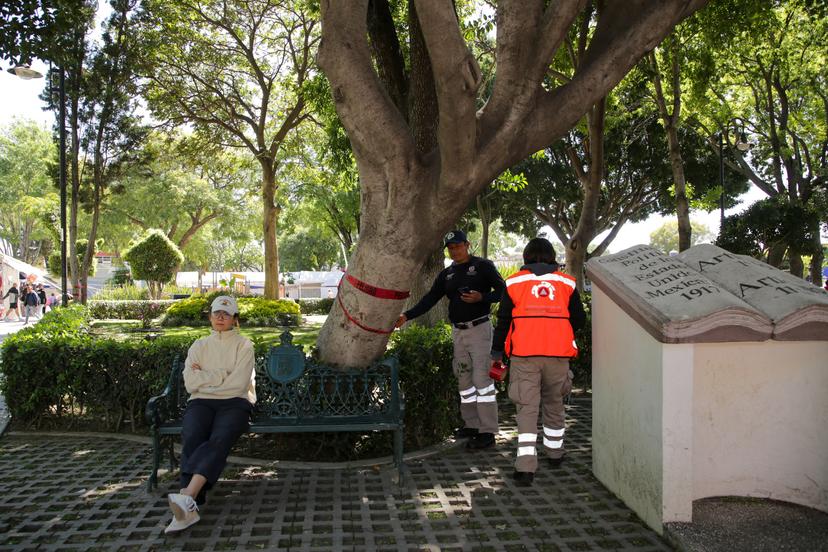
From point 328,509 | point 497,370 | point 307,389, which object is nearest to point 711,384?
point 497,370

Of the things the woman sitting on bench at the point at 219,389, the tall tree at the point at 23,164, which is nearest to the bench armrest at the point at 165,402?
the woman sitting on bench at the point at 219,389

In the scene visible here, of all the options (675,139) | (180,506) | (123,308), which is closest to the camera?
(180,506)

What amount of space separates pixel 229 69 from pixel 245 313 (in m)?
8.64

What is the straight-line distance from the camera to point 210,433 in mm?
4492

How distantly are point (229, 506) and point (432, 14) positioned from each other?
11.9ft

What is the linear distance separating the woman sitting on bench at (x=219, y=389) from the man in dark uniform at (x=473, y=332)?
4.88 feet

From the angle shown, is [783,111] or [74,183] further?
[783,111]

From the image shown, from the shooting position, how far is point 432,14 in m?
4.09

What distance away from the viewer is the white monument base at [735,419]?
161 inches

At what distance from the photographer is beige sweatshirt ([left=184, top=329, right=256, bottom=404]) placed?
4.62m

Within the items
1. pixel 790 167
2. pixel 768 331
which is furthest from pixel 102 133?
pixel 790 167

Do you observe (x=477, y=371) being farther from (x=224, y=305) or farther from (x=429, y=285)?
(x=429, y=285)

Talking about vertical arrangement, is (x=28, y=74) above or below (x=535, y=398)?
above

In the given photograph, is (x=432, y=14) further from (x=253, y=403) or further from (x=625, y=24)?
(x=253, y=403)
